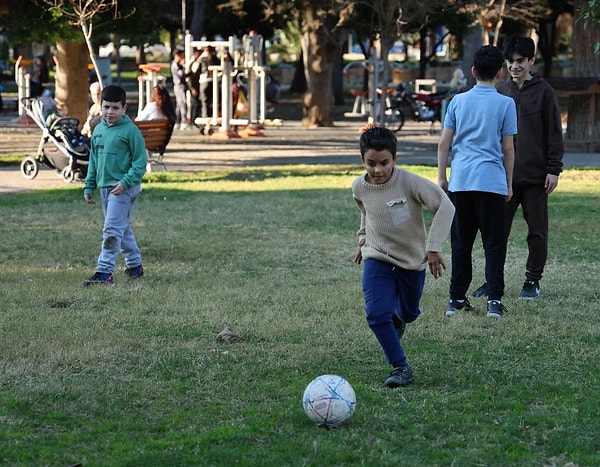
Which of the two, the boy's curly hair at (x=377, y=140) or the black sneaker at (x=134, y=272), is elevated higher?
the boy's curly hair at (x=377, y=140)

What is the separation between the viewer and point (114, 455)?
180 inches

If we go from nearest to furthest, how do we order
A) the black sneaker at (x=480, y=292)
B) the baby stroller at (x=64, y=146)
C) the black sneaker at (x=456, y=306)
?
the black sneaker at (x=456, y=306), the black sneaker at (x=480, y=292), the baby stroller at (x=64, y=146)

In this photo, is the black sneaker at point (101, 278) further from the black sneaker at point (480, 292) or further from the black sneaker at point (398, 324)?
the black sneaker at point (398, 324)

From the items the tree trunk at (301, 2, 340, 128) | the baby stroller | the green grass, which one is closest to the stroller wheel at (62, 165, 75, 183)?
the baby stroller

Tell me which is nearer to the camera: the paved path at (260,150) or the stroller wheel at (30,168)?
the stroller wheel at (30,168)

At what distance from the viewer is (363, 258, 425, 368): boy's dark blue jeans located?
5.61 m

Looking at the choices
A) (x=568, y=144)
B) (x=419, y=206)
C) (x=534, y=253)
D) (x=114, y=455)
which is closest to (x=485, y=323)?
(x=534, y=253)

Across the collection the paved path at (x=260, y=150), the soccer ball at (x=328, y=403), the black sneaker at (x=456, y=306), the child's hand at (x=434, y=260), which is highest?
the child's hand at (x=434, y=260)

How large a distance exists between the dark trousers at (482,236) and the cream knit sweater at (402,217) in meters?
1.60

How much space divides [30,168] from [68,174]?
106 centimetres

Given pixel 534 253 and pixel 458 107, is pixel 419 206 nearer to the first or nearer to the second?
pixel 458 107

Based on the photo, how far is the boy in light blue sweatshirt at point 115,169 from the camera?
Result: 8734mm

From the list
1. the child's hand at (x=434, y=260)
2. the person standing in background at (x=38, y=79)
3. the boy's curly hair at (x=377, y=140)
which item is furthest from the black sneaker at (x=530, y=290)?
the person standing in background at (x=38, y=79)

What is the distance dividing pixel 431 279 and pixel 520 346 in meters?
2.68
